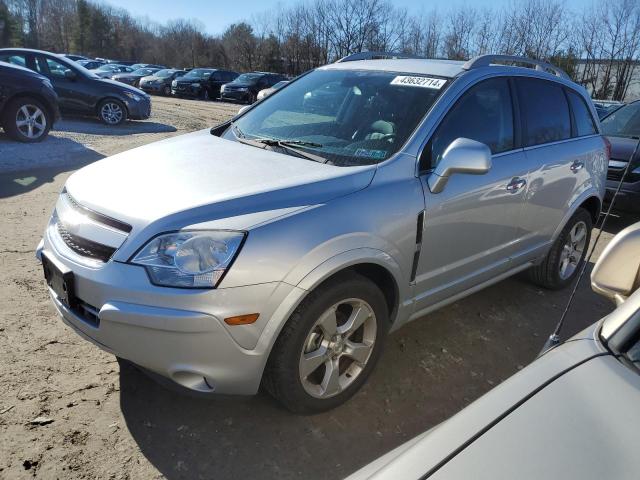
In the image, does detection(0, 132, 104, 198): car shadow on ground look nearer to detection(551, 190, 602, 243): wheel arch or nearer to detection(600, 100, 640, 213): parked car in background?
detection(551, 190, 602, 243): wheel arch

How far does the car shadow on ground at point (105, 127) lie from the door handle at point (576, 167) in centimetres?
988

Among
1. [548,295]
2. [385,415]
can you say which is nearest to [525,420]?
[385,415]

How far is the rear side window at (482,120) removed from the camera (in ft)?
9.95

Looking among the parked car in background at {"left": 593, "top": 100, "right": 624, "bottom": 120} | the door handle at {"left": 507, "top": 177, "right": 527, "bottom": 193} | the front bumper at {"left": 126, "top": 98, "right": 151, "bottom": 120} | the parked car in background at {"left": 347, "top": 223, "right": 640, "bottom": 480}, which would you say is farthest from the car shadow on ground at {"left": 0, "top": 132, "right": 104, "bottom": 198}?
the parked car in background at {"left": 593, "top": 100, "right": 624, "bottom": 120}

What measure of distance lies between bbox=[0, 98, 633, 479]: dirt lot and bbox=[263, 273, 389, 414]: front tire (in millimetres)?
163

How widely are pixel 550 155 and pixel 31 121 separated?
28.7ft

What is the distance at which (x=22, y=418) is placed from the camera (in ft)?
8.46

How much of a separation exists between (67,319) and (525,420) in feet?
6.91

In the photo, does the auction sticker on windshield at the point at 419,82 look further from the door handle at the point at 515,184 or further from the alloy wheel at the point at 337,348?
the alloy wheel at the point at 337,348

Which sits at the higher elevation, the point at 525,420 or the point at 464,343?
the point at 525,420

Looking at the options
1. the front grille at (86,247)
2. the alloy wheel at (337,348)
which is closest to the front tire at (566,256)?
the alloy wheel at (337,348)

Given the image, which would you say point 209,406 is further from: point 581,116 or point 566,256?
point 581,116

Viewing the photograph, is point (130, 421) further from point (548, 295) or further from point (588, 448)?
point (548, 295)

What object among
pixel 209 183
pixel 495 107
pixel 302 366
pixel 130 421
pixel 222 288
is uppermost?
pixel 495 107
